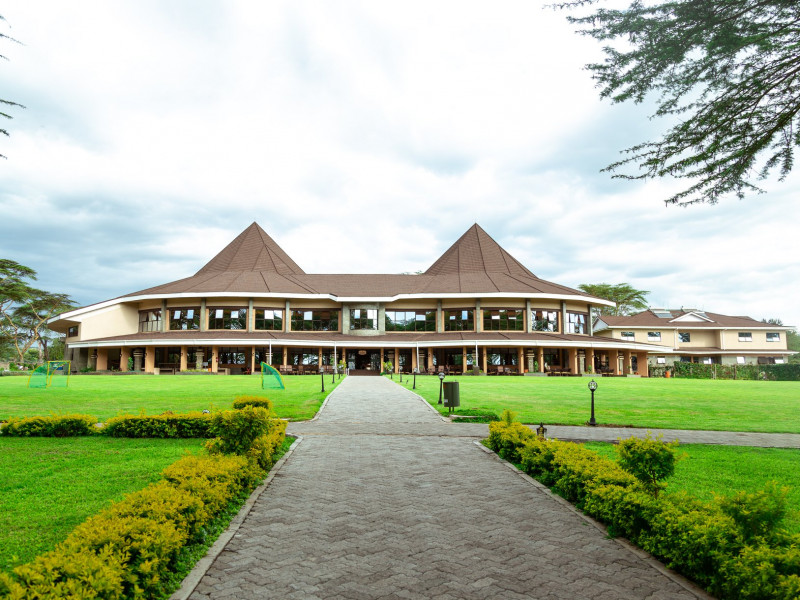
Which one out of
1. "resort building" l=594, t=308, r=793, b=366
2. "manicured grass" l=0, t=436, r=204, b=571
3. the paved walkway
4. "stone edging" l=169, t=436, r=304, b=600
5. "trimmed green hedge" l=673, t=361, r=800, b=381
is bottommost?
"trimmed green hedge" l=673, t=361, r=800, b=381

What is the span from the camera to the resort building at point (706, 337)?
57844 mm

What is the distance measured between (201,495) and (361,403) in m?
12.5

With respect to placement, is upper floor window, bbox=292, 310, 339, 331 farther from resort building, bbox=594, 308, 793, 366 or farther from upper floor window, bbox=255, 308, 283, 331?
resort building, bbox=594, 308, 793, 366

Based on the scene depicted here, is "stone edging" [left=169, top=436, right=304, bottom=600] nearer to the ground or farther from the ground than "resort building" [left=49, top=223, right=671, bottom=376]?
nearer to the ground

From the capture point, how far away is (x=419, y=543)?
194 inches

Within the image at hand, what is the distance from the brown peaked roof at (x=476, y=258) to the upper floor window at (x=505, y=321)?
21.3ft

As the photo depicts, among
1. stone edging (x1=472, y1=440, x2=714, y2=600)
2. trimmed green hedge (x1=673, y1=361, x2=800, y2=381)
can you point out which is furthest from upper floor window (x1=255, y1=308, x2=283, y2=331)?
stone edging (x1=472, y1=440, x2=714, y2=600)

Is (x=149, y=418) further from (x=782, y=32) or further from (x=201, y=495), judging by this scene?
(x=782, y=32)

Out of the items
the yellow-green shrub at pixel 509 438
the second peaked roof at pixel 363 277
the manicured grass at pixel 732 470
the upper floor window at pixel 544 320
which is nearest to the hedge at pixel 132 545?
the yellow-green shrub at pixel 509 438

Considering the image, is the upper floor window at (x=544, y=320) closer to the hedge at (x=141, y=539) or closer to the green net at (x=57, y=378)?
the green net at (x=57, y=378)

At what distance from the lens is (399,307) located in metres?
49.0

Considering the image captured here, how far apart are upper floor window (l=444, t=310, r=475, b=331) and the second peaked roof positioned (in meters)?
2.26

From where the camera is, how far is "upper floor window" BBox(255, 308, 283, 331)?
153 feet

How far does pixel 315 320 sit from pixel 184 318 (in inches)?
462
